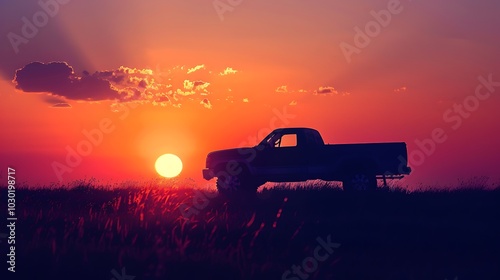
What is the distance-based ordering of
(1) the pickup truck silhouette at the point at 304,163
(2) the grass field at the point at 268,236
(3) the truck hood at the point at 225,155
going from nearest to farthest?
(2) the grass field at the point at 268,236 → (1) the pickup truck silhouette at the point at 304,163 → (3) the truck hood at the point at 225,155

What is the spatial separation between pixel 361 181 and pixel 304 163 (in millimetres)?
2094

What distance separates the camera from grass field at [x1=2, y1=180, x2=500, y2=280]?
388 inches

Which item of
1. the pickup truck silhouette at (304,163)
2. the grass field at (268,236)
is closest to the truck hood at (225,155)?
the pickup truck silhouette at (304,163)

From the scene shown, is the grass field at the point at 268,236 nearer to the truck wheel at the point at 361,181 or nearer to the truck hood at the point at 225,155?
the truck wheel at the point at 361,181

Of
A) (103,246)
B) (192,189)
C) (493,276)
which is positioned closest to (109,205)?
(192,189)

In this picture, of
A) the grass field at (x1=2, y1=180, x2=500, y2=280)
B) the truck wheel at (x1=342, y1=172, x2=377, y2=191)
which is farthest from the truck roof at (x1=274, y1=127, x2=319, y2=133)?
the truck wheel at (x1=342, y1=172, x2=377, y2=191)

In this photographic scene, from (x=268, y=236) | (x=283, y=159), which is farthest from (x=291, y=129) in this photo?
(x=268, y=236)

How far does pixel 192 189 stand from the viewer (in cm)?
2327

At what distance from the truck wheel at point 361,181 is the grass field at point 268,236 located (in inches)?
26.1

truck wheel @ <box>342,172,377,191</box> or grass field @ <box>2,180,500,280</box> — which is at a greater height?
truck wheel @ <box>342,172,377,191</box>

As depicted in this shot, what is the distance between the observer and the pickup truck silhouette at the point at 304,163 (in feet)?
70.5

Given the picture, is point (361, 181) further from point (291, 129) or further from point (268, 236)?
point (268, 236)

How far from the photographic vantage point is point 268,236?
13359 mm

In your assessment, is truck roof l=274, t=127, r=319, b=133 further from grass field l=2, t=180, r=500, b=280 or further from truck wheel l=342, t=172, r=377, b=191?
truck wheel l=342, t=172, r=377, b=191
